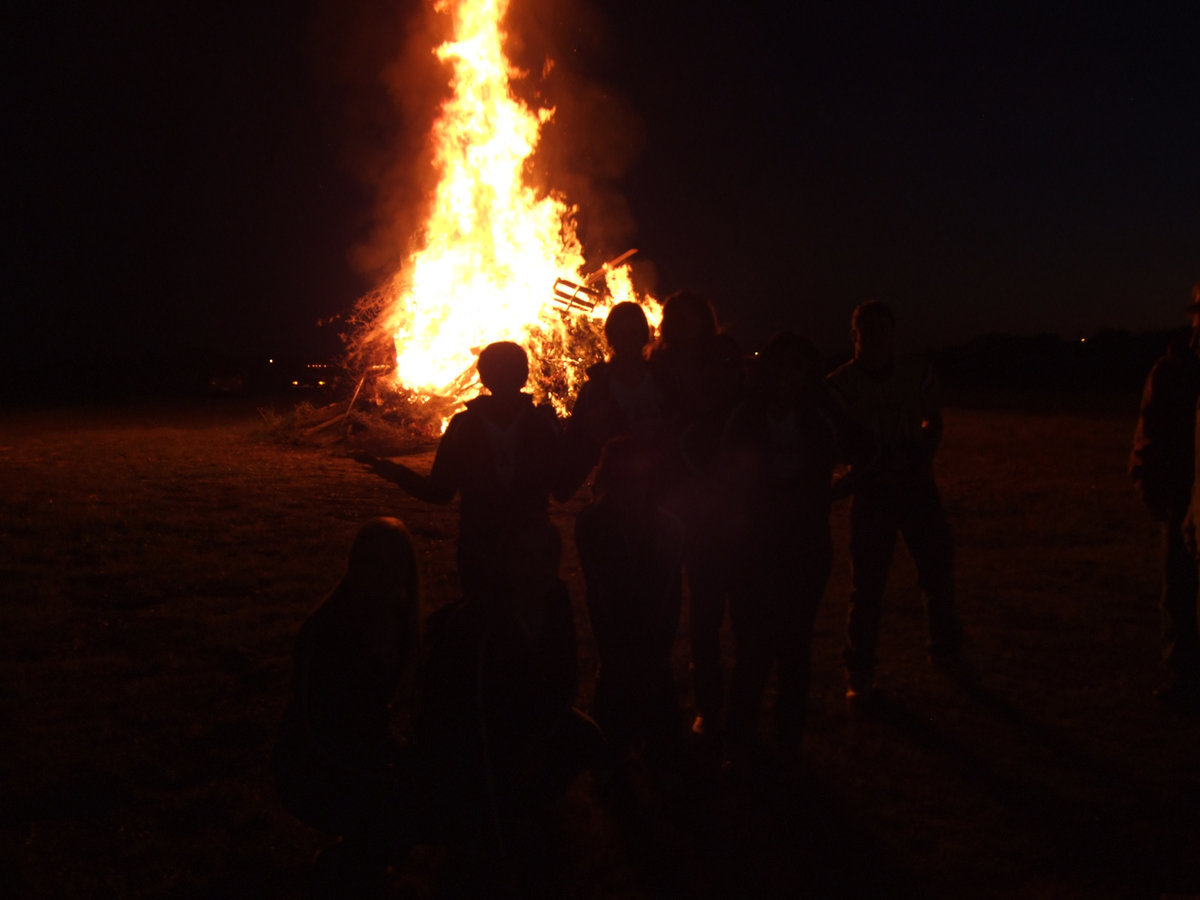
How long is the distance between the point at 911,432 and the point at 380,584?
2.98 m

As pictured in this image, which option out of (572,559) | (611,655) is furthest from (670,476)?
(572,559)

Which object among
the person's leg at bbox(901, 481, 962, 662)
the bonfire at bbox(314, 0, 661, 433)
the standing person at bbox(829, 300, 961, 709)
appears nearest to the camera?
the standing person at bbox(829, 300, 961, 709)

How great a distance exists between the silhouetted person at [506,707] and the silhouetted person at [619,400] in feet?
2.43

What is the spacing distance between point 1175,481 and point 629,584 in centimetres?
290

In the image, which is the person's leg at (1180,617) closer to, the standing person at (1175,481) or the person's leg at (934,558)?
the standing person at (1175,481)

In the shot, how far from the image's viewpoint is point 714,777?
3.65 metres

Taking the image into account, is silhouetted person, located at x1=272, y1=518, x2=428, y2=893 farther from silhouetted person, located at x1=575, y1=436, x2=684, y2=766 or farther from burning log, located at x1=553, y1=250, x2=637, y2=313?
burning log, located at x1=553, y1=250, x2=637, y2=313

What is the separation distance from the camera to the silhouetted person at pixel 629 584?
3.43 metres

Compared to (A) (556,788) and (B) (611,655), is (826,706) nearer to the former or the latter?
(B) (611,655)

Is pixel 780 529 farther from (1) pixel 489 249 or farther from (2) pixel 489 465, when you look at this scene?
(1) pixel 489 249

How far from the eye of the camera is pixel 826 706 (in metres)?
4.41

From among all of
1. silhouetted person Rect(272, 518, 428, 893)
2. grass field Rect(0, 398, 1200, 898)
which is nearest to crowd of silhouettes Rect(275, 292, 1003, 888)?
silhouetted person Rect(272, 518, 428, 893)

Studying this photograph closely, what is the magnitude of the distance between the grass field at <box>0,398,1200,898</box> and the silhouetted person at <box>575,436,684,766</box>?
1.40 feet

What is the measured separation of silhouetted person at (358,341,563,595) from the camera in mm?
3400
